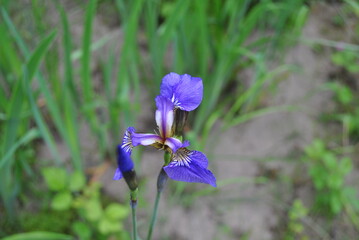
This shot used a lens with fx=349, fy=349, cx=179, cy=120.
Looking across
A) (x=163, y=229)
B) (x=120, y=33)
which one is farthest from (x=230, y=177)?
(x=120, y=33)

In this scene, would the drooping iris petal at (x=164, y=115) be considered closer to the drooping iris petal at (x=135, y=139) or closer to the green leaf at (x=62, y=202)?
the drooping iris petal at (x=135, y=139)

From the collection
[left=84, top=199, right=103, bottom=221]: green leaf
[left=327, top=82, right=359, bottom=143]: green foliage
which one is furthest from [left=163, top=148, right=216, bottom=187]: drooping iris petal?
[left=327, top=82, right=359, bottom=143]: green foliage

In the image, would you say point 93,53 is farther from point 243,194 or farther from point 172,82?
point 172,82

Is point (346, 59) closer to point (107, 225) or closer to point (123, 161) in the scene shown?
point (107, 225)

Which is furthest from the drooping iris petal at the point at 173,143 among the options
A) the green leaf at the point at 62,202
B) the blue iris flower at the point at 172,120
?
the green leaf at the point at 62,202

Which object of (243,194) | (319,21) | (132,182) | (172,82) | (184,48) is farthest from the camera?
(319,21)

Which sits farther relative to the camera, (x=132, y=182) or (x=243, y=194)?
(x=243, y=194)

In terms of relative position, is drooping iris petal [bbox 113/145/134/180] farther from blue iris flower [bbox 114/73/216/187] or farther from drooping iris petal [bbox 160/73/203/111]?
drooping iris petal [bbox 160/73/203/111]
